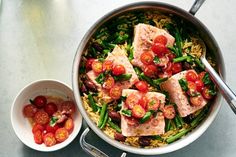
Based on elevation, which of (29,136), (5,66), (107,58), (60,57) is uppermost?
(107,58)

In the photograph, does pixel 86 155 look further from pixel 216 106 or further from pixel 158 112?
pixel 216 106

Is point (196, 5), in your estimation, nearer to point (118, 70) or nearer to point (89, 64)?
point (118, 70)

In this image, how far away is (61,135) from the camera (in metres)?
2.39

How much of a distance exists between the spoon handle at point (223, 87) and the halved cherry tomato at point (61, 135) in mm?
746

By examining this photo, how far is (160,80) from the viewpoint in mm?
2365

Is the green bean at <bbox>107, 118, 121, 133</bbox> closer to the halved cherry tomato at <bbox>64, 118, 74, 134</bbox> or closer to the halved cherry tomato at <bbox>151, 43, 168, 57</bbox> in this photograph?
the halved cherry tomato at <bbox>64, 118, 74, 134</bbox>

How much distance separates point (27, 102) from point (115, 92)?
473 millimetres

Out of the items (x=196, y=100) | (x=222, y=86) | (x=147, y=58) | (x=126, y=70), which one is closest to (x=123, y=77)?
(x=126, y=70)

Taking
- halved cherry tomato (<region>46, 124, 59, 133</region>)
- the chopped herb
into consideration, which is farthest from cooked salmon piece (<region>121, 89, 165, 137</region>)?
halved cherry tomato (<region>46, 124, 59, 133</region>)

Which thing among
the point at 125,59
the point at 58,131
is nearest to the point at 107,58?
the point at 125,59

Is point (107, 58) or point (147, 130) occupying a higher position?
point (107, 58)

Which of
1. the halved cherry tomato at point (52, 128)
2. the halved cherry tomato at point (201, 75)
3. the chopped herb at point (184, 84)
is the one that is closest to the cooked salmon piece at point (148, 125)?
the chopped herb at point (184, 84)

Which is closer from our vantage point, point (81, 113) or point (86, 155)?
point (81, 113)

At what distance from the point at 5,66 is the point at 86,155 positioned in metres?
0.63
